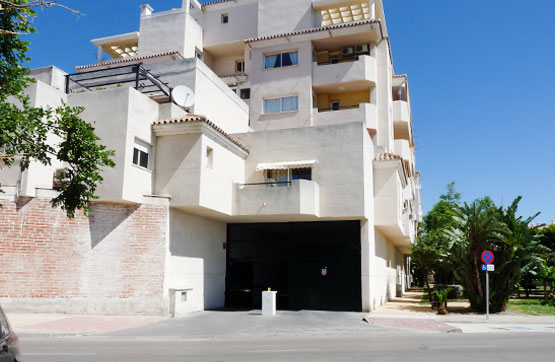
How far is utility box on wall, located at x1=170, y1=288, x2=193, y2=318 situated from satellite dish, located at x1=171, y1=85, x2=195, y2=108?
26.5 ft

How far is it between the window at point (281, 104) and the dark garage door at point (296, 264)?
10.6 m

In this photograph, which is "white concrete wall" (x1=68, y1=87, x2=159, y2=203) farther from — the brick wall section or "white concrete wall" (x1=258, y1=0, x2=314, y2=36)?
"white concrete wall" (x1=258, y1=0, x2=314, y2=36)

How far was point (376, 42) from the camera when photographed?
104 ft

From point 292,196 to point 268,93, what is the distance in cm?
1326

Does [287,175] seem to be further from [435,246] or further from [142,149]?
[435,246]

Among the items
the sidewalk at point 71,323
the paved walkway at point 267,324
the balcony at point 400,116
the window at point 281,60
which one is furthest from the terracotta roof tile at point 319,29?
the sidewalk at point 71,323

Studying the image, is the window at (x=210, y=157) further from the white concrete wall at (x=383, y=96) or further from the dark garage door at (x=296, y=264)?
the white concrete wall at (x=383, y=96)

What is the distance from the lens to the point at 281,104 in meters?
31.7

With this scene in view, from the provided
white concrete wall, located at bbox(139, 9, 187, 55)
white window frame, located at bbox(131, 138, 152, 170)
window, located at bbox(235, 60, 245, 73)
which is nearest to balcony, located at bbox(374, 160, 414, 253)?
white window frame, located at bbox(131, 138, 152, 170)

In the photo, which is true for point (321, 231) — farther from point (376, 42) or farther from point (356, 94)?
point (376, 42)

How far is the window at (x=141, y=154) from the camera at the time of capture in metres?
18.5

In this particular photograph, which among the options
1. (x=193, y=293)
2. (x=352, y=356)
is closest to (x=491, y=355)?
(x=352, y=356)

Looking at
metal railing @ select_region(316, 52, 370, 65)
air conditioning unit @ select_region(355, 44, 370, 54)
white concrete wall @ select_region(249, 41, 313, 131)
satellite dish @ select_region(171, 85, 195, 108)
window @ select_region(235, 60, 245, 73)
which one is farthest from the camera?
window @ select_region(235, 60, 245, 73)

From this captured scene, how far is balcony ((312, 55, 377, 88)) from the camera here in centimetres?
3016
